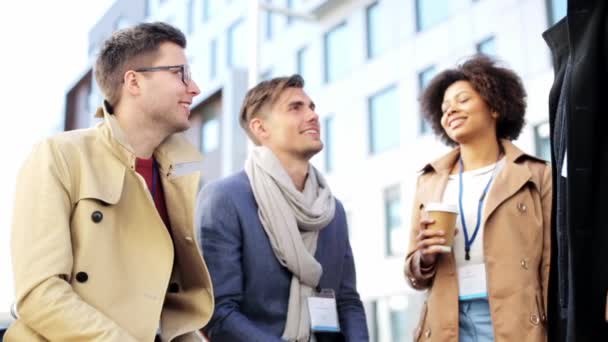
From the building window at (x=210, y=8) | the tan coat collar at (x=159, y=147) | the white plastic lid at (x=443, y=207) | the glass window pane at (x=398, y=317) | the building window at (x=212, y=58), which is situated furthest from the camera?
the building window at (x=210, y=8)

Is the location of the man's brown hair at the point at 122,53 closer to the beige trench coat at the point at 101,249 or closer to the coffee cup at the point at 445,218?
the beige trench coat at the point at 101,249

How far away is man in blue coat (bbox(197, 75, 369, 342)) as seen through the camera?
3.11m

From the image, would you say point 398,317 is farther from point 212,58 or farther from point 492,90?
point 492,90

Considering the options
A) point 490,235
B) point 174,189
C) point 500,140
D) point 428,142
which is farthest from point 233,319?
point 428,142

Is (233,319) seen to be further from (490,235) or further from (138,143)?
(490,235)

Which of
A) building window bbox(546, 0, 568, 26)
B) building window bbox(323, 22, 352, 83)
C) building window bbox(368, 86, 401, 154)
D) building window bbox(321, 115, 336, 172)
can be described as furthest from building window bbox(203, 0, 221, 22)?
building window bbox(546, 0, 568, 26)

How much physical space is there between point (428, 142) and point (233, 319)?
11.7 meters

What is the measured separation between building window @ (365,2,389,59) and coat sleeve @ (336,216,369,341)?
43.3 ft

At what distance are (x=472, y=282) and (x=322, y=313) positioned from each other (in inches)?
24.5

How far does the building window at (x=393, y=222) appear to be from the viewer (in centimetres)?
1537

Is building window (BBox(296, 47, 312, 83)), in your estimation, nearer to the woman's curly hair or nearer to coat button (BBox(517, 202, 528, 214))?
the woman's curly hair

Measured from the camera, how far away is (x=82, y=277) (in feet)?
7.68

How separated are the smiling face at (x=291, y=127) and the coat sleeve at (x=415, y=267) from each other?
0.53 metres

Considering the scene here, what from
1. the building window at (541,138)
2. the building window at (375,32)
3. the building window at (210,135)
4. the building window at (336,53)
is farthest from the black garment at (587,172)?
the building window at (210,135)
